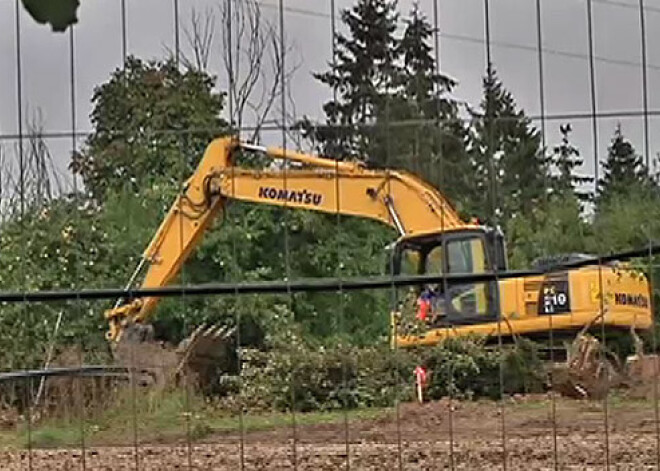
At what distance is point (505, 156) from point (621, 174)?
1.77 ft

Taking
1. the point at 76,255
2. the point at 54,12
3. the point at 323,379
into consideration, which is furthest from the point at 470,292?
the point at 54,12

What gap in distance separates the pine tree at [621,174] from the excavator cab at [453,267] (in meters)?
0.50

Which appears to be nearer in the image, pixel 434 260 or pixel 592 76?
pixel 592 76

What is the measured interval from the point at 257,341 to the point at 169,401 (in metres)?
0.55

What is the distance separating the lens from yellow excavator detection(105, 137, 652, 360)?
4742 millimetres

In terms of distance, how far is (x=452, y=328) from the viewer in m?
5.65

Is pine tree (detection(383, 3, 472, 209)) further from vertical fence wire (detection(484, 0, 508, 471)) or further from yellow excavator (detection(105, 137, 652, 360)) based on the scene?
yellow excavator (detection(105, 137, 652, 360))

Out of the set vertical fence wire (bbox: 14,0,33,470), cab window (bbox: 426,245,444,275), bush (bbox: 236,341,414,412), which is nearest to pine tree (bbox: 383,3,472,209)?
bush (bbox: 236,341,414,412)

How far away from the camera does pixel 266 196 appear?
5.84 metres

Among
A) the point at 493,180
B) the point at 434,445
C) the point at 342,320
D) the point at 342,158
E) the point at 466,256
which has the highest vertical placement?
the point at 342,158

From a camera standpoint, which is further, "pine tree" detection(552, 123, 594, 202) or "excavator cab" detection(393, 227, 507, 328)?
"excavator cab" detection(393, 227, 507, 328)

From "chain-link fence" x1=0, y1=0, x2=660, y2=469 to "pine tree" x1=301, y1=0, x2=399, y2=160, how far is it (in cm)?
1

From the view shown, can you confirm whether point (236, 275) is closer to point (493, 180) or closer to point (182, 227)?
point (182, 227)

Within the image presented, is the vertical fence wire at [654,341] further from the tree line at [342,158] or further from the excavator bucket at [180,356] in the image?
the excavator bucket at [180,356]
